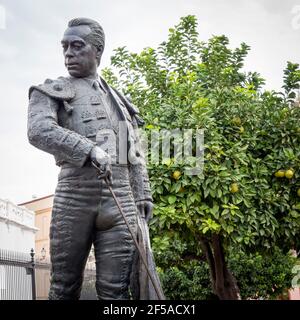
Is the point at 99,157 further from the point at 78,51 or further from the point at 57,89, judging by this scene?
the point at 78,51

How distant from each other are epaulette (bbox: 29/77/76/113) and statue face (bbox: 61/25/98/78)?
14 centimetres

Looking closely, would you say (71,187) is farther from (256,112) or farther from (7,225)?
(7,225)

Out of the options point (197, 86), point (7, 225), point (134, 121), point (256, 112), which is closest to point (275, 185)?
point (256, 112)

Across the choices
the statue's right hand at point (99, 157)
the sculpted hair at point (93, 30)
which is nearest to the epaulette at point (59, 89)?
the sculpted hair at point (93, 30)

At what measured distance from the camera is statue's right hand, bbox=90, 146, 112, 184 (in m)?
4.47

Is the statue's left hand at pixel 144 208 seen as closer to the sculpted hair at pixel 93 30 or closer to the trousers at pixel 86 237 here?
the trousers at pixel 86 237

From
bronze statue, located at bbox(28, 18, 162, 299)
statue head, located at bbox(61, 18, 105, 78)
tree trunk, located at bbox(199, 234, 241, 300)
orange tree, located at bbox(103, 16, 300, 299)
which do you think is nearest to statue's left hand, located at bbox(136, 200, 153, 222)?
bronze statue, located at bbox(28, 18, 162, 299)

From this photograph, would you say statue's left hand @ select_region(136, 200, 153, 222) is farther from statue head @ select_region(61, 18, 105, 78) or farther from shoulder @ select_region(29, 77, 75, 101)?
statue head @ select_region(61, 18, 105, 78)

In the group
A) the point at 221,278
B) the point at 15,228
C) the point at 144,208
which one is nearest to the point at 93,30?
the point at 144,208

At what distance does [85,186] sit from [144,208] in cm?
62

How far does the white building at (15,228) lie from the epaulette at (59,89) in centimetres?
1707

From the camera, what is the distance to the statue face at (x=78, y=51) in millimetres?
4898

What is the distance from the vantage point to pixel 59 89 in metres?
4.84
